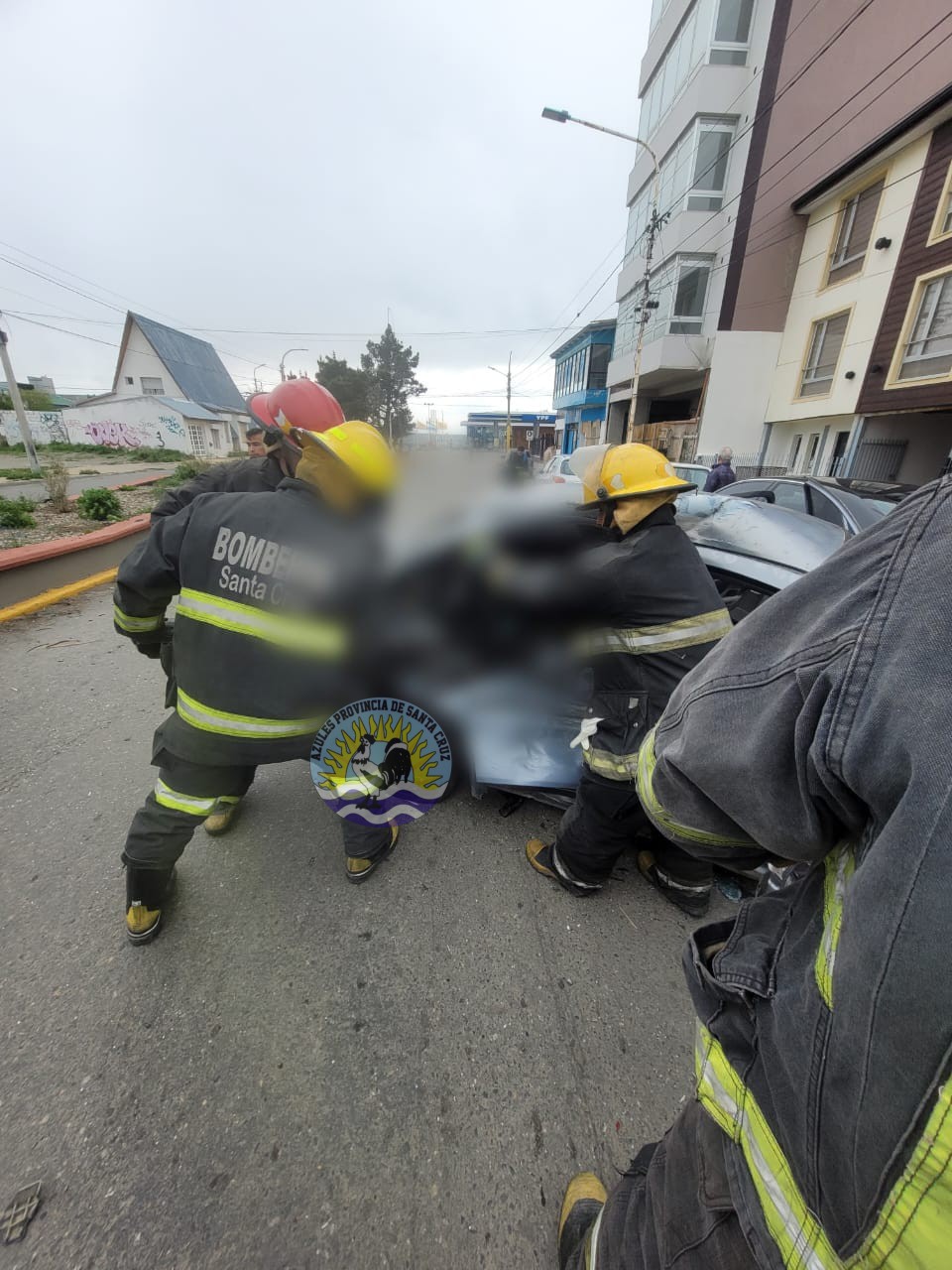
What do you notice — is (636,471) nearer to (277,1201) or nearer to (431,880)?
(431,880)

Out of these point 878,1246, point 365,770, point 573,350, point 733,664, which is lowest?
point 365,770

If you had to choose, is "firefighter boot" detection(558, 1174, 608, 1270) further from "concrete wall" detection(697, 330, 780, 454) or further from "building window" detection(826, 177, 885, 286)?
"building window" detection(826, 177, 885, 286)

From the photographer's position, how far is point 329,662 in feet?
5.18

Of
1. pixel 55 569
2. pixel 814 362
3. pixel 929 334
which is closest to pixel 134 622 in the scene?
pixel 55 569

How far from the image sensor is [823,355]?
13391 mm

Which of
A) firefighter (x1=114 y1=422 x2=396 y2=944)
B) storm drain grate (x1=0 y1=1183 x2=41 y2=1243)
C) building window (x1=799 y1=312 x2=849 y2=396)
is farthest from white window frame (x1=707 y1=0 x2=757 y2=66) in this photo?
storm drain grate (x1=0 y1=1183 x2=41 y2=1243)

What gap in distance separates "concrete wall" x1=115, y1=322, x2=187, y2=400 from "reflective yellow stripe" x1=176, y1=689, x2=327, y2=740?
1605 inches

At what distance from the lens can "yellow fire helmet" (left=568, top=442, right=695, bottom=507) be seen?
175cm

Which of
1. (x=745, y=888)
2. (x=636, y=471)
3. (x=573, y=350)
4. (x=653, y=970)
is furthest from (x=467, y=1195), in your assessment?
(x=573, y=350)

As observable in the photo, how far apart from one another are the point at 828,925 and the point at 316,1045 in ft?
4.85

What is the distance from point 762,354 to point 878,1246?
18402 millimetres

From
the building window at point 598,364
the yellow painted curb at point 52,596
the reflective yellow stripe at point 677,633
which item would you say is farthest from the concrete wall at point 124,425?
the reflective yellow stripe at point 677,633

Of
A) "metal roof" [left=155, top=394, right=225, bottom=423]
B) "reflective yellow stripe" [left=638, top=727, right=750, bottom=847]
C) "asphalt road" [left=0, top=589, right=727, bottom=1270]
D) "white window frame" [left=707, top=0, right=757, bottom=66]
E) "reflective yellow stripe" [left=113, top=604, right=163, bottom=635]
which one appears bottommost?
"asphalt road" [left=0, top=589, right=727, bottom=1270]

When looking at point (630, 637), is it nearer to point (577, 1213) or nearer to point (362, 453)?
point (362, 453)
